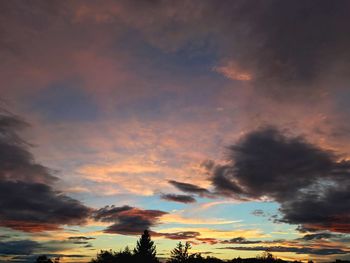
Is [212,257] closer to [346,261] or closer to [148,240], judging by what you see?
[148,240]

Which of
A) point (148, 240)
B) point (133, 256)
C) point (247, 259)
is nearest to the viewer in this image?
point (133, 256)

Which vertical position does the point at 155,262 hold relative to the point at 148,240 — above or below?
below

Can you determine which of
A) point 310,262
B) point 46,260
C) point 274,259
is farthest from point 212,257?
point 46,260

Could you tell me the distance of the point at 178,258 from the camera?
371ft

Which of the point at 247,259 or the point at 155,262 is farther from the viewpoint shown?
the point at 247,259

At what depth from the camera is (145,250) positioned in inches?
4592

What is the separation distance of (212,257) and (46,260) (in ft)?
228

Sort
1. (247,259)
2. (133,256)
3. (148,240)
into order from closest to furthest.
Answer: (133,256), (148,240), (247,259)

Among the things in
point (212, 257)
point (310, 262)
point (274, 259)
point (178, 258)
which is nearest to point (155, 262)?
point (178, 258)

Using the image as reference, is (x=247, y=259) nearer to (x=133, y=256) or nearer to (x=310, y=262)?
(x=310, y=262)

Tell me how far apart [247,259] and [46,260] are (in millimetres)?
83092

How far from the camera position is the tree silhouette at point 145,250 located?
110m

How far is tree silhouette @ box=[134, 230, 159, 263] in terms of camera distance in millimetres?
110394

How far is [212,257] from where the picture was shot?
139m
